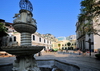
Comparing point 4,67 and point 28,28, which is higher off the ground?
point 28,28

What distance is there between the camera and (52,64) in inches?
292

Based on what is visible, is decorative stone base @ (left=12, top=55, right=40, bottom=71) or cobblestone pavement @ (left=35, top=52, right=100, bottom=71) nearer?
decorative stone base @ (left=12, top=55, right=40, bottom=71)

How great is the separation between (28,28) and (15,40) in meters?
24.9

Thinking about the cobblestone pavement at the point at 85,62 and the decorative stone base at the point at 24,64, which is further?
the cobblestone pavement at the point at 85,62

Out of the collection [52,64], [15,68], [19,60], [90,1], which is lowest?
[52,64]

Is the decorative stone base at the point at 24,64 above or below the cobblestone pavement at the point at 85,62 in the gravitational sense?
above

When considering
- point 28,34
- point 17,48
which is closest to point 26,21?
point 28,34

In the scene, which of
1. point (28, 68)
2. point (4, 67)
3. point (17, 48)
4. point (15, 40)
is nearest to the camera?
point (17, 48)

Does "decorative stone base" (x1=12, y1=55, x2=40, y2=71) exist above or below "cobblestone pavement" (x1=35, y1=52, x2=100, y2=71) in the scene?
above

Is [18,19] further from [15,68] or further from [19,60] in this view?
[15,68]

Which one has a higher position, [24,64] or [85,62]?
[24,64]

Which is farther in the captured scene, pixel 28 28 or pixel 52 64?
pixel 52 64

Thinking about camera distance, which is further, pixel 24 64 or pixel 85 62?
pixel 85 62

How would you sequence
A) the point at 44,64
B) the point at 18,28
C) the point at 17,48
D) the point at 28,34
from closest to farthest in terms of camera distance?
the point at 17,48
the point at 18,28
the point at 28,34
the point at 44,64
